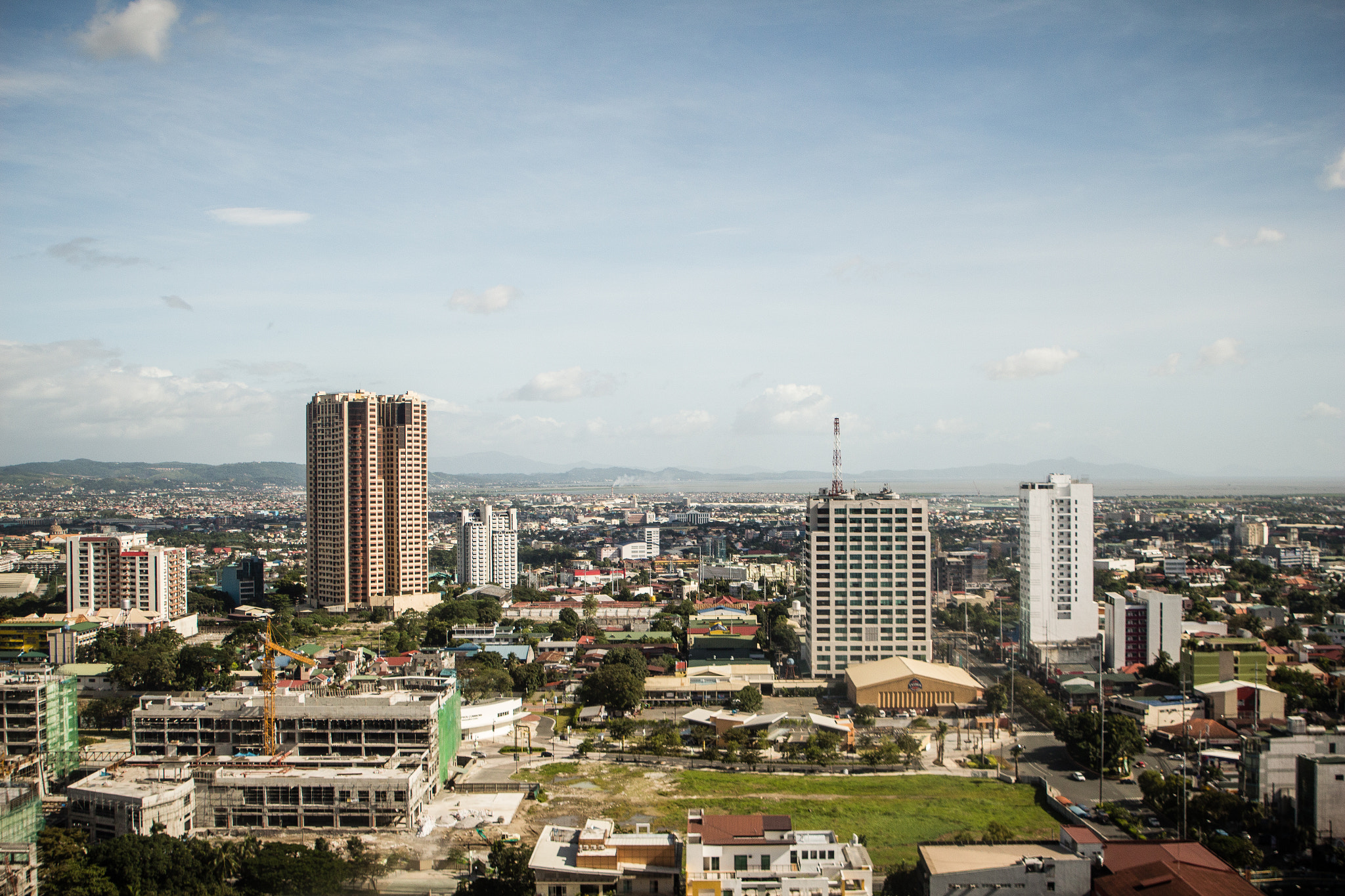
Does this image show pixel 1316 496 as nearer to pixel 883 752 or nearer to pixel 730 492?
pixel 883 752

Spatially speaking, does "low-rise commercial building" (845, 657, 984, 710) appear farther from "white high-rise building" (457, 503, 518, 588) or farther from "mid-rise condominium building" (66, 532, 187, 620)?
"white high-rise building" (457, 503, 518, 588)

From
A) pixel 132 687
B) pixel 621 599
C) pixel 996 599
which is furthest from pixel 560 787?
pixel 621 599

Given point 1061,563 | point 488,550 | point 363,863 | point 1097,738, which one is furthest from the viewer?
point 488,550

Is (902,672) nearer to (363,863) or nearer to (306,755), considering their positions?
(306,755)

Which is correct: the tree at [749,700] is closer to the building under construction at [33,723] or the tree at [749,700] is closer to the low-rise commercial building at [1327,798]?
the low-rise commercial building at [1327,798]

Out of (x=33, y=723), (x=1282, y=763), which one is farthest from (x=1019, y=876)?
(x=33, y=723)

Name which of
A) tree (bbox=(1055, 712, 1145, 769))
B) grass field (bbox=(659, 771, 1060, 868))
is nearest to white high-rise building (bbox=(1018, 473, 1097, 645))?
tree (bbox=(1055, 712, 1145, 769))
